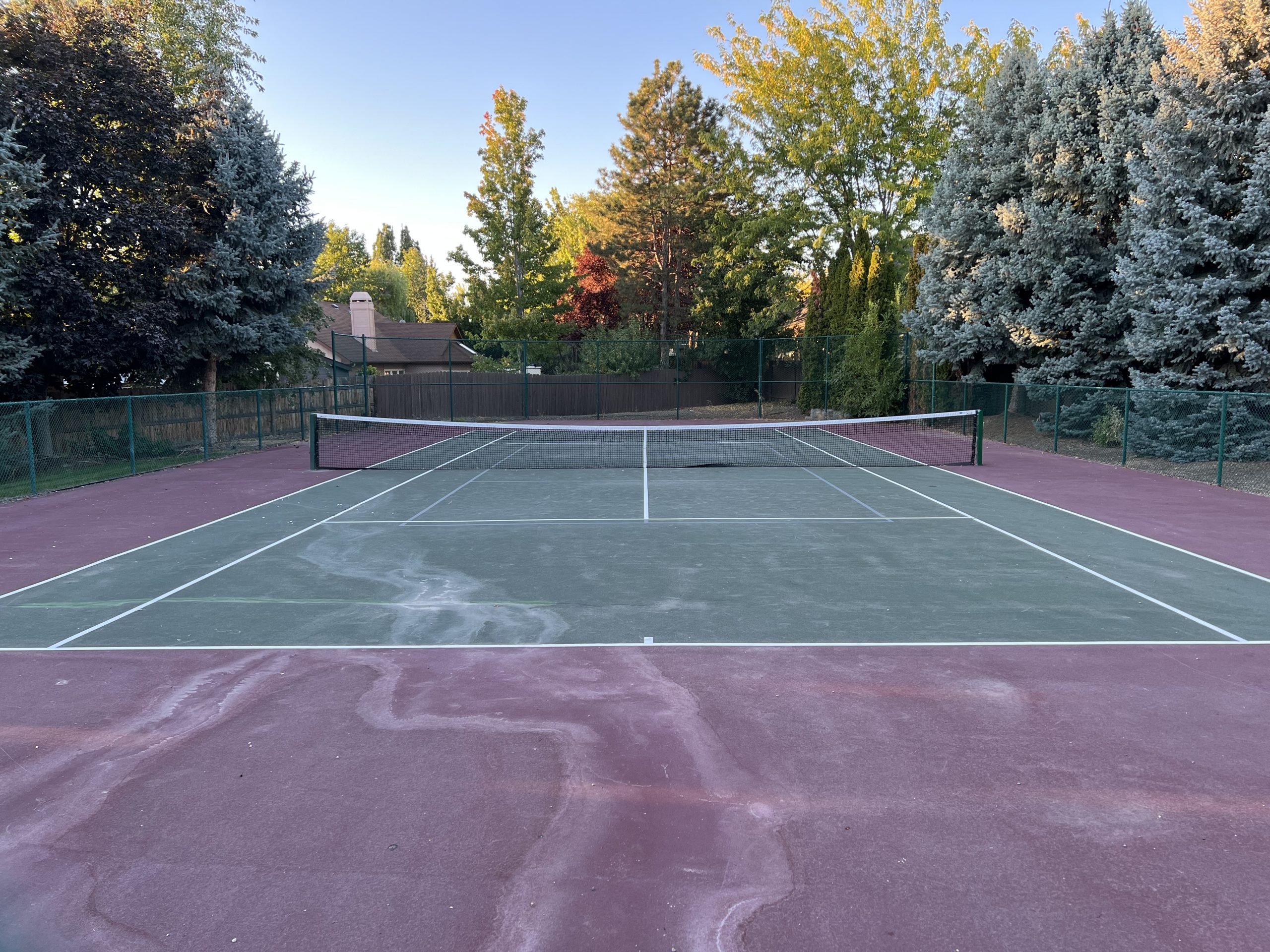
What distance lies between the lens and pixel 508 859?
12.5 ft

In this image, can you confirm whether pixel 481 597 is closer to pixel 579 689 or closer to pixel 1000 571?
pixel 579 689

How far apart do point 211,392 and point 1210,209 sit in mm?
24444

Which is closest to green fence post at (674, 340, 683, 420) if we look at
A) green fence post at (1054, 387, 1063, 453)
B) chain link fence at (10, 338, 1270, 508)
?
chain link fence at (10, 338, 1270, 508)

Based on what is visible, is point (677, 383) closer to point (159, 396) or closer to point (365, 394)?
point (365, 394)

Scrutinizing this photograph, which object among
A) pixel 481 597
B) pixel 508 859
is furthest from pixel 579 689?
pixel 481 597

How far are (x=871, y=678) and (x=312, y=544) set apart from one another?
7525mm

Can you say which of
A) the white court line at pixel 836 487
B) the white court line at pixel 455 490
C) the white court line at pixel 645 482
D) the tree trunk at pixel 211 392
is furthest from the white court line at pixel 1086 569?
the tree trunk at pixel 211 392

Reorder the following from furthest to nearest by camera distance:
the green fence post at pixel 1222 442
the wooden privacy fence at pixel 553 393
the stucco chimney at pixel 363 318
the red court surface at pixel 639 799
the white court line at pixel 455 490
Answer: the stucco chimney at pixel 363 318, the wooden privacy fence at pixel 553 393, the green fence post at pixel 1222 442, the white court line at pixel 455 490, the red court surface at pixel 639 799

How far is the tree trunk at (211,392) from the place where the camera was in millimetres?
21344

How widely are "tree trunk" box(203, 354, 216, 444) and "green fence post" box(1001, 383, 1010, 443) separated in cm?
2137

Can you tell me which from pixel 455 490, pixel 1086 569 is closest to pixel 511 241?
pixel 455 490

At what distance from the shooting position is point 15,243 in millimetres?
16016

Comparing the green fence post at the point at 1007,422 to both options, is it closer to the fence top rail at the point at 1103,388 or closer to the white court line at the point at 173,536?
the fence top rail at the point at 1103,388

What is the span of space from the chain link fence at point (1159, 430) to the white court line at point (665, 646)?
10006 mm
